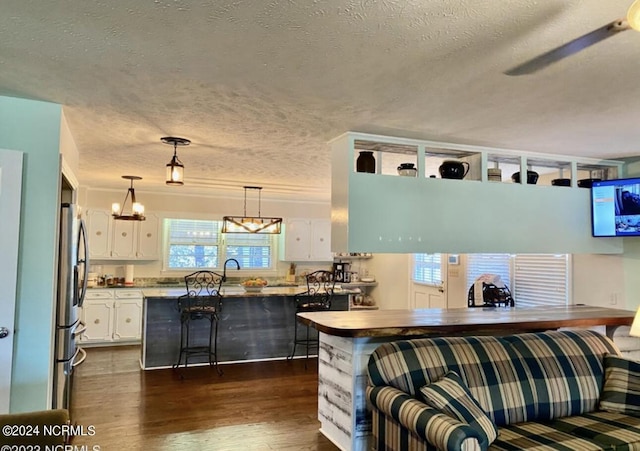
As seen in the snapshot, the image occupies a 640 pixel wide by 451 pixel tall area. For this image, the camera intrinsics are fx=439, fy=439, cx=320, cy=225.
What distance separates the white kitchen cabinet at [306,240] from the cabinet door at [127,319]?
8.63 feet

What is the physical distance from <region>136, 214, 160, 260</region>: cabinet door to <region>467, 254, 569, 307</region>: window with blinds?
514cm

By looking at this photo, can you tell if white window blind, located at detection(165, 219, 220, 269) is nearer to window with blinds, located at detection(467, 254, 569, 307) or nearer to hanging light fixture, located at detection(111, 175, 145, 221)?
hanging light fixture, located at detection(111, 175, 145, 221)

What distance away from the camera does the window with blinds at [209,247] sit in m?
7.57

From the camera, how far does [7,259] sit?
2594 mm

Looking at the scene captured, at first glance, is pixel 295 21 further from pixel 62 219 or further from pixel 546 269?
pixel 546 269

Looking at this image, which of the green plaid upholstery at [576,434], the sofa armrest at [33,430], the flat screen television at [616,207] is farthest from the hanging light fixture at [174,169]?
the flat screen television at [616,207]

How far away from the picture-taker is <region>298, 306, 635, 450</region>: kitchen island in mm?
3113

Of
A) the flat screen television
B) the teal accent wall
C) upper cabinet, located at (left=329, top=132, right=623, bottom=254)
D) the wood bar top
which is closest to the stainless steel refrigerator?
the teal accent wall

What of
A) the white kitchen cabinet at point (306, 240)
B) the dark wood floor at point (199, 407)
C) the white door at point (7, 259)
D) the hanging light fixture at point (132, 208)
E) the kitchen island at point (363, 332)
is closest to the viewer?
the white door at point (7, 259)

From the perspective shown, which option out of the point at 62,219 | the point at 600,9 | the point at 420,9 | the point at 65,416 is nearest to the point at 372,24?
the point at 420,9

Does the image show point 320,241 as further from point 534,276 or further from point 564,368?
point 564,368

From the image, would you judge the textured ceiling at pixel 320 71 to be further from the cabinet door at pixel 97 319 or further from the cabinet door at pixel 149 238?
the cabinet door at pixel 97 319

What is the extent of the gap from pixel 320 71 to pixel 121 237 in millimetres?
5867

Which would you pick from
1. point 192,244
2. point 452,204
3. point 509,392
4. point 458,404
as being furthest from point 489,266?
point 192,244
